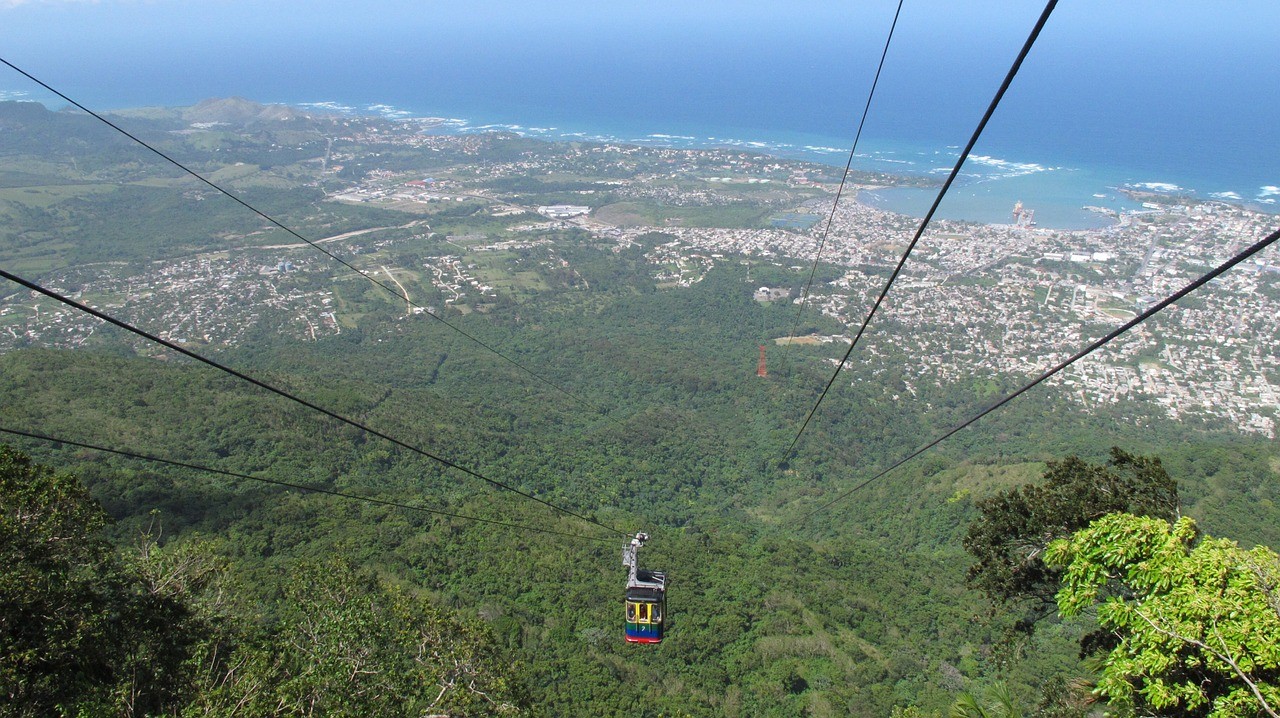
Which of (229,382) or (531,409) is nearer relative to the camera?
(229,382)

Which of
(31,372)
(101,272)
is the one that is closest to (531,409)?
(31,372)

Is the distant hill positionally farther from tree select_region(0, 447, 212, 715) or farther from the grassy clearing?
tree select_region(0, 447, 212, 715)

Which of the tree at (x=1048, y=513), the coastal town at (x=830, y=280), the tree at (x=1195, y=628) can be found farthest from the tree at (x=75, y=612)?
the coastal town at (x=830, y=280)

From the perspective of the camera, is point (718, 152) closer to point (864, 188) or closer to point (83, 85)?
point (864, 188)

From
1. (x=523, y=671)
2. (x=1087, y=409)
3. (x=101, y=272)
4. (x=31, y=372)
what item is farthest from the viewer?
(x=101, y=272)

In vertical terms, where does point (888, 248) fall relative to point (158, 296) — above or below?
above

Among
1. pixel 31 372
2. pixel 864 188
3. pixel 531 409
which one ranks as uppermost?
pixel 864 188

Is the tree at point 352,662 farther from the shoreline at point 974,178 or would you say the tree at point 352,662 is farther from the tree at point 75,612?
the shoreline at point 974,178

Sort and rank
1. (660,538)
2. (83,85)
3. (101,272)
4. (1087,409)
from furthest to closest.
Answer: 1. (83,85)
2. (101,272)
3. (1087,409)
4. (660,538)
